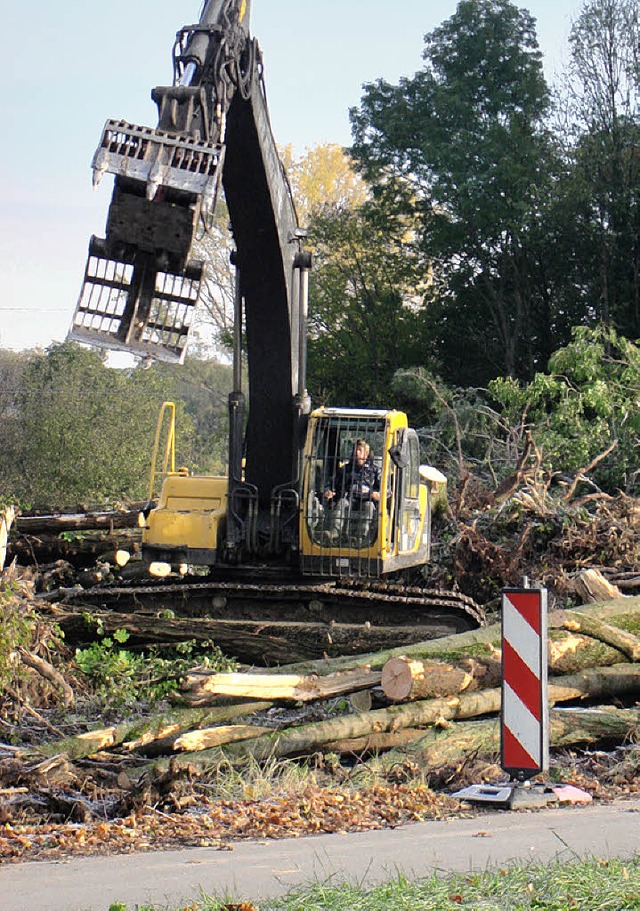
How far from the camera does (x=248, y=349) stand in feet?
38.3

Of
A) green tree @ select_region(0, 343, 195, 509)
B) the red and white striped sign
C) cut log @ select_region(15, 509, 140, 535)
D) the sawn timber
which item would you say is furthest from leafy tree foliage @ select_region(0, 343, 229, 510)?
the red and white striped sign

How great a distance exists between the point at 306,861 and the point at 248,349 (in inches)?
276

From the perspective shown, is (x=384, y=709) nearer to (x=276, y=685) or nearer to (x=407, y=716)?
(x=407, y=716)

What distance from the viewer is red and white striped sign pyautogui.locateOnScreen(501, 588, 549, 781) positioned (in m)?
6.78

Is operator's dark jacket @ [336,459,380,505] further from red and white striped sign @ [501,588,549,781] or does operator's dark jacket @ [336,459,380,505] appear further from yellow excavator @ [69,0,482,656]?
red and white striped sign @ [501,588,549,781]

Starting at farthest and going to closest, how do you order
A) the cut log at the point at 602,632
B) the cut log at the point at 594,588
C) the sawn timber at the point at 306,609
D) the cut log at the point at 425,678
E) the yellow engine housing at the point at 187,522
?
1. the cut log at the point at 594,588
2. the yellow engine housing at the point at 187,522
3. the sawn timber at the point at 306,609
4. the cut log at the point at 602,632
5. the cut log at the point at 425,678

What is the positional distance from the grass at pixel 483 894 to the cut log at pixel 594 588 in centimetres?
767

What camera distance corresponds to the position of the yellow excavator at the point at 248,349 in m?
8.64

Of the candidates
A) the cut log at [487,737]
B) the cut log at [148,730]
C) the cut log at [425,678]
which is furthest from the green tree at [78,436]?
the cut log at [487,737]

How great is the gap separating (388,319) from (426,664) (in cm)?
2666

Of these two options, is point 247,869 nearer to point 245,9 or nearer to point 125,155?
point 125,155

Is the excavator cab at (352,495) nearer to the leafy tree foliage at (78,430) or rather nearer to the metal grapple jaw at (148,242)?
the metal grapple jaw at (148,242)

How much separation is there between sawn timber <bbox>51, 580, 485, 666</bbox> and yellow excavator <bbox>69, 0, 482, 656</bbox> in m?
0.03

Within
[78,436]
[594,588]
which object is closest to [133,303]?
[594,588]
